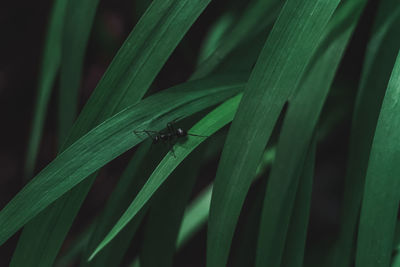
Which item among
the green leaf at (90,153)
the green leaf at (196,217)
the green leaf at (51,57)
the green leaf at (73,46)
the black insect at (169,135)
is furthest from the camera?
the green leaf at (196,217)

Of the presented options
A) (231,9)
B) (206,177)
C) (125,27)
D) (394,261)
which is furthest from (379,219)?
(125,27)

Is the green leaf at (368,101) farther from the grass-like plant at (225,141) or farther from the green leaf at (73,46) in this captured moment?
the green leaf at (73,46)

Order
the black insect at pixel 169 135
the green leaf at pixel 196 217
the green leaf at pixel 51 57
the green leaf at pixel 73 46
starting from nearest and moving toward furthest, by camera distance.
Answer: the black insect at pixel 169 135, the green leaf at pixel 73 46, the green leaf at pixel 51 57, the green leaf at pixel 196 217

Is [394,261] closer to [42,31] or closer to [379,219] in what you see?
[379,219]

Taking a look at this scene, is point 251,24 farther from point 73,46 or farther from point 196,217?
point 196,217

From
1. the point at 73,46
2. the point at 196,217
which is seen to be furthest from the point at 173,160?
the point at 196,217

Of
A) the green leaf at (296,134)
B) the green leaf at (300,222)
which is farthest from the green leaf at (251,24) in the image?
the green leaf at (300,222)

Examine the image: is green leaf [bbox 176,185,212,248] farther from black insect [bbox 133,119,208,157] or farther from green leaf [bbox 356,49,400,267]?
green leaf [bbox 356,49,400,267]
